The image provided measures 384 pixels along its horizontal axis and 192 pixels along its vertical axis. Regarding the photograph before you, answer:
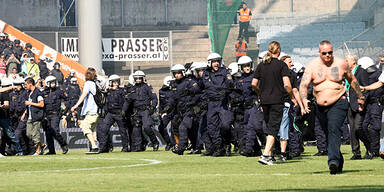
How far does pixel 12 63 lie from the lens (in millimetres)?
32656

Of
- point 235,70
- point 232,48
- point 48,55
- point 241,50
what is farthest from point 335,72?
point 241,50

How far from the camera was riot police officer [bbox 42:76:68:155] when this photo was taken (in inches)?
877

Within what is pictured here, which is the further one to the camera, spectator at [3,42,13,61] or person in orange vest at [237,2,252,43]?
person in orange vest at [237,2,252,43]

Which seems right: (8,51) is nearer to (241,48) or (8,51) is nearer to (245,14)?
(241,48)

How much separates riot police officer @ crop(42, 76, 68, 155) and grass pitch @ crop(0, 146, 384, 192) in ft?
14.2

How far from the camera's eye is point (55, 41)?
35.6m

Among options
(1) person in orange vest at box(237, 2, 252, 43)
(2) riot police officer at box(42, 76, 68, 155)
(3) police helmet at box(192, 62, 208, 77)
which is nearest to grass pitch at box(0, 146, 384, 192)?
(3) police helmet at box(192, 62, 208, 77)

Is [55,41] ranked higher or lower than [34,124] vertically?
A: higher

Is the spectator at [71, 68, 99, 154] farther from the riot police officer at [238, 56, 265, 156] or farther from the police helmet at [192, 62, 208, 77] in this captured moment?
the riot police officer at [238, 56, 265, 156]

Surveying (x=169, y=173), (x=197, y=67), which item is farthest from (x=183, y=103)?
(x=169, y=173)

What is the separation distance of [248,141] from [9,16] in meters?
28.4

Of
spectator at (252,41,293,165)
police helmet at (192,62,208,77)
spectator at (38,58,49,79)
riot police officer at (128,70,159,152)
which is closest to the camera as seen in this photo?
spectator at (252,41,293,165)

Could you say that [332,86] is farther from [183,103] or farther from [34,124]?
[34,124]

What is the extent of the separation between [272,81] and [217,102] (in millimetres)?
3632
